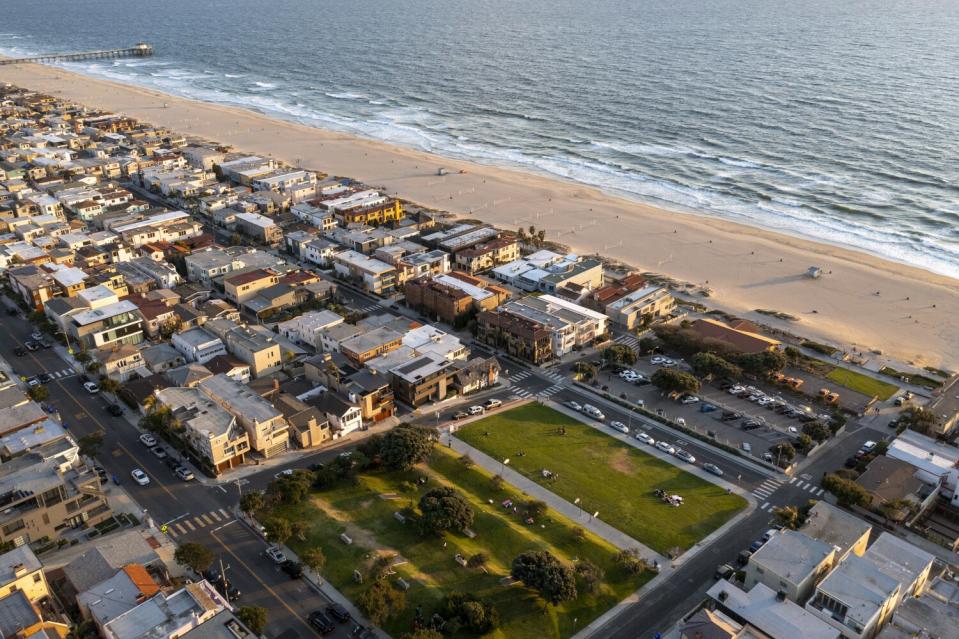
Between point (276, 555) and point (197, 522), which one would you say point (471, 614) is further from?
point (197, 522)

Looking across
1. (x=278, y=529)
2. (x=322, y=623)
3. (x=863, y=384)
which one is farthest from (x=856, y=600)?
(x=863, y=384)

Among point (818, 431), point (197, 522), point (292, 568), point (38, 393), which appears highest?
point (818, 431)

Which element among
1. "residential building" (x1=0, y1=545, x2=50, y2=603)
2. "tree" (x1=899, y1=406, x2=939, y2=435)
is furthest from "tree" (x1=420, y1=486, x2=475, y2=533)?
"tree" (x1=899, y1=406, x2=939, y2=435)

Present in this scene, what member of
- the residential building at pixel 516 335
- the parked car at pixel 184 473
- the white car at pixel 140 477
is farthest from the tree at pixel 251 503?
the residential building at pixel 516 335

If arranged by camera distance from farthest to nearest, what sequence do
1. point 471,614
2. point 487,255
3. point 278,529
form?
point 487,255
point 278,529
point 471,614

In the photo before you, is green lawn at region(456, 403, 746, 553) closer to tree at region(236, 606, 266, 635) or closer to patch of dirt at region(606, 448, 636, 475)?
patch of dirt at region(606, 448, 636, 475)

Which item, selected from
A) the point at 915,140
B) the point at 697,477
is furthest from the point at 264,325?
the point at 915,140

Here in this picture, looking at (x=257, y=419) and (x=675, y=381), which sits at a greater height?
(x=675, y=381)
